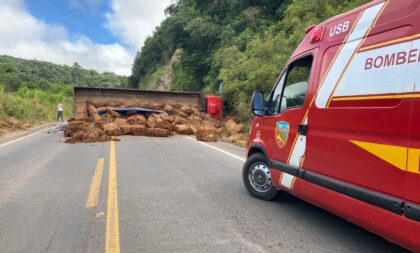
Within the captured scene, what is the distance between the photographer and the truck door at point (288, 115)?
469 cm

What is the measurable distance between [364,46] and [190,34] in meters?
31.8

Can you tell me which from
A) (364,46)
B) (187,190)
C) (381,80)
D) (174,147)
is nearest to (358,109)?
(381,80)

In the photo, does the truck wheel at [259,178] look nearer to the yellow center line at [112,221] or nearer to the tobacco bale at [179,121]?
the yellow center line at [112,221]

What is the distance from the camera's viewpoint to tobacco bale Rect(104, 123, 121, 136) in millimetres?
15305

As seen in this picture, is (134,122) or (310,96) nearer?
(310,96)

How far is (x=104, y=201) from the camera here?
218 inches

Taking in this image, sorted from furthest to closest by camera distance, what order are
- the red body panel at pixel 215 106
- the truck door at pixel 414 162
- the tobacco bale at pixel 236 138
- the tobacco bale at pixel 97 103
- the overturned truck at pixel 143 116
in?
the red body panel at pixel 215 106 → the tobacco bale at pixel 97 103 → the overturned truck at pixel 143 116 → the tobacco bale at pixel 236 138 → the truck door at pixel 414 162

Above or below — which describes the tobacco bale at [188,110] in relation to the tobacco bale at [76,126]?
above

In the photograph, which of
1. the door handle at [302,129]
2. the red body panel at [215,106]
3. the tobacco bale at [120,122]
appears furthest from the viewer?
the red body panel at [215,106]

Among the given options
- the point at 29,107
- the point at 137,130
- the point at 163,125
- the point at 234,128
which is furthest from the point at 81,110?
the point at 29,107

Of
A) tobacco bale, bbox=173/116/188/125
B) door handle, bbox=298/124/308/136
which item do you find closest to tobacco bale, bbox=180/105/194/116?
tobacco bale, bbox=173/116/188/125

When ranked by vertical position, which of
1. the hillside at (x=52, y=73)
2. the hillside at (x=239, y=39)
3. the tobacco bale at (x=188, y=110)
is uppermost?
the hillside at (x=52, y=73)

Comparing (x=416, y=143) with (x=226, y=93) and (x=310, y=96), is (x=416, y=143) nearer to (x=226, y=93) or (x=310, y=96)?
(x=310, y=96)

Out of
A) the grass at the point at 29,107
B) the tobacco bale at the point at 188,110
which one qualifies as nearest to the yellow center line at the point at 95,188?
the tobacco bale at the point at 188,110
